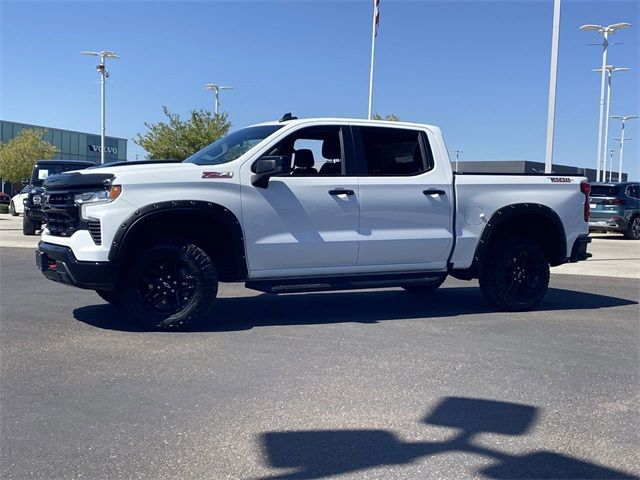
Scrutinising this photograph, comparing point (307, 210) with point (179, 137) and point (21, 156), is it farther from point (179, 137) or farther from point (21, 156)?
point (21, 156)

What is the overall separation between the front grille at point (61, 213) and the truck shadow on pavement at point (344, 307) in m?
1.00

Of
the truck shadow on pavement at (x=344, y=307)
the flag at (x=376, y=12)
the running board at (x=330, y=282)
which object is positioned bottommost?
the truck shadow on pavement at (x=344, y=307)

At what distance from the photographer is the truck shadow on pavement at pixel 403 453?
140 inches

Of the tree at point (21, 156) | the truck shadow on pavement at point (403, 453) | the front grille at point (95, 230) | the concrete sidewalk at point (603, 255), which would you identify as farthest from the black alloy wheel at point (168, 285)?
A: the tree at point (21, 156)

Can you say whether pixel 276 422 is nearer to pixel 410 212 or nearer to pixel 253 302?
pixel 410 212

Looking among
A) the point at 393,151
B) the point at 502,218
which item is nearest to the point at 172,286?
the point at 393,151

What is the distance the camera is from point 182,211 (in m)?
6.34

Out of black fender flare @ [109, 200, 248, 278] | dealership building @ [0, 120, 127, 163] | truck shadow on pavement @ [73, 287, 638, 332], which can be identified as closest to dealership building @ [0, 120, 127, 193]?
dealership building @ [0, 120, 127, 163]

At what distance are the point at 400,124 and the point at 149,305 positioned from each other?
3328 mm

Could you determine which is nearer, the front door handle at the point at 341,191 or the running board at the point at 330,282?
the running board at the point at 330,282

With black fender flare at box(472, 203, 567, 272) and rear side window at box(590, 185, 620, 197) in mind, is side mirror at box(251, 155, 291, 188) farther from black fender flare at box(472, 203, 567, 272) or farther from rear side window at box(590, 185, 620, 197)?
rear side window at box(590, 185, 620, 197)

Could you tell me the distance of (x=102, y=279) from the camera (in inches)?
244

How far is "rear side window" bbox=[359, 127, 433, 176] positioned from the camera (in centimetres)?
734

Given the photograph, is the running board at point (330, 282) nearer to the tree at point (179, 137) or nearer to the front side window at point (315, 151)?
the front side window at point (315, 151)
